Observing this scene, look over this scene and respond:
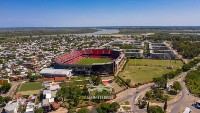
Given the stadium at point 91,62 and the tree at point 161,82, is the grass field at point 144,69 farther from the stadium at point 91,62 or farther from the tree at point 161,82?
the tree at point 161,82

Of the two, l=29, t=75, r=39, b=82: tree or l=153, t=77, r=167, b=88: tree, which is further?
l=29, t=75, r=39, b=82: tree

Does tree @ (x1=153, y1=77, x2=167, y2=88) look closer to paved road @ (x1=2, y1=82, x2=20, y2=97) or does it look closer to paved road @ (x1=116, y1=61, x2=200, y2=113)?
paved road @ (x1=116, y1=61, x2=200, y2=113)

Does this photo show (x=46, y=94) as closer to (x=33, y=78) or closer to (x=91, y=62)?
(x=33, y=78)

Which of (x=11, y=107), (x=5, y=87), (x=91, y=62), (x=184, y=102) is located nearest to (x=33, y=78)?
(x=5, y=87)

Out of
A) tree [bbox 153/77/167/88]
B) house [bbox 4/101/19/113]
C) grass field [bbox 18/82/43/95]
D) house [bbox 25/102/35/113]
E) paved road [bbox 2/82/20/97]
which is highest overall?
tree [bbox 153/77/167/88]

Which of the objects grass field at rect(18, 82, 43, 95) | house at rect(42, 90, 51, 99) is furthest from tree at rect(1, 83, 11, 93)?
house at rect(42, 90, 51, 99)

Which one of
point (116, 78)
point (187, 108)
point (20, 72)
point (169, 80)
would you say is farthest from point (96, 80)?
point (20, 72)

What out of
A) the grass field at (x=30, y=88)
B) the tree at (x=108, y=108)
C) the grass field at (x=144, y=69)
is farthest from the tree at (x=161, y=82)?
the grass field at (x=30, y=88)
